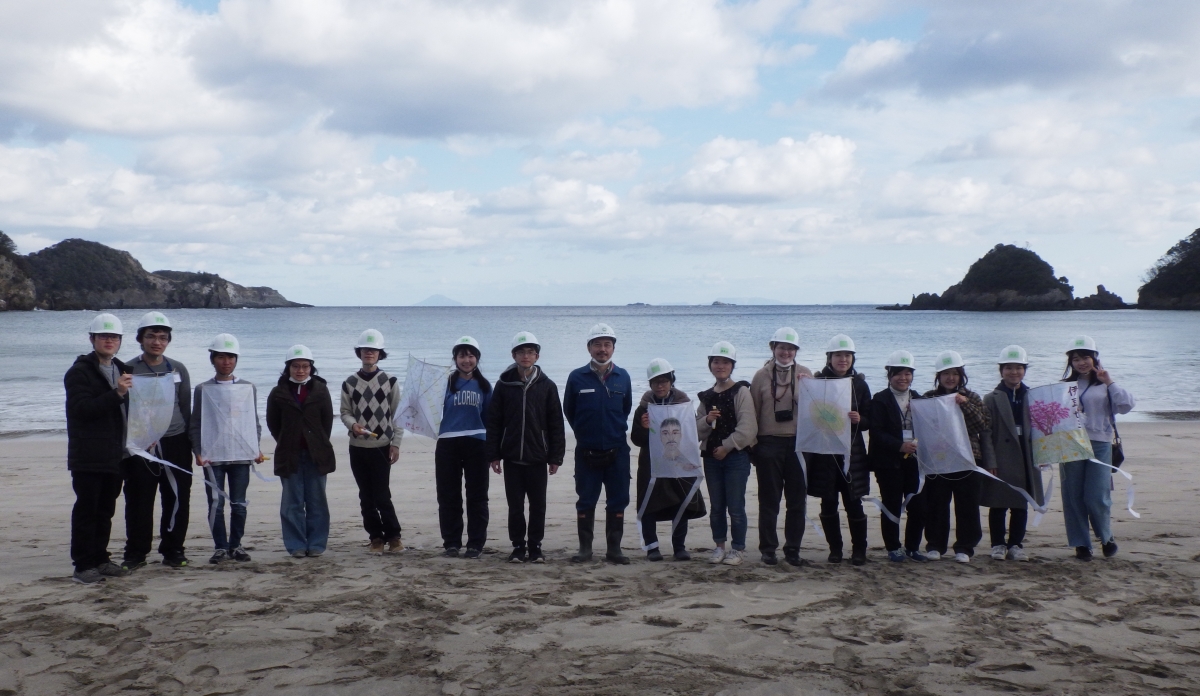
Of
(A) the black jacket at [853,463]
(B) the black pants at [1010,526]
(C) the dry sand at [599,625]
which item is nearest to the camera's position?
(C) the dry sand at [599,625]

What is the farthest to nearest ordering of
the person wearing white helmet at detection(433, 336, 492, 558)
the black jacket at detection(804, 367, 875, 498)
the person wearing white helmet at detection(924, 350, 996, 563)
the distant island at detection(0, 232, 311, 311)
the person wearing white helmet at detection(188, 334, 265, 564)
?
the distant island at detection(0, 232, 311, 311) < the person wearing white helmet at detection(433, 336, 492, 558) < the person wearing white helmet at detection(924, 350, 996, 563) < the black jacket at detection(804, 367, 875, 498) < the person wearing white helmet at detection(188, 334, 265, 564)

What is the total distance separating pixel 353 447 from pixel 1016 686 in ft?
16.6

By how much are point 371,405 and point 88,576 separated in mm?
2286

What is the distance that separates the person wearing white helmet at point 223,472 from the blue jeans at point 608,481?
251 centimetres

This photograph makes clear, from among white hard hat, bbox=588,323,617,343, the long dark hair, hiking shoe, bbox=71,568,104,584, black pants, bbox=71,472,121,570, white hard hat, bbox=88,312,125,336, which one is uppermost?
white hard hat, bbox=88,312,125,336

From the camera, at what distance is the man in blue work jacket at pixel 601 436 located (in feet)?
23.6

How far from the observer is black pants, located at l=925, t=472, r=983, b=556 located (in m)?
7.04

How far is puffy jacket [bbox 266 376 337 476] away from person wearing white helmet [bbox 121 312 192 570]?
63cm

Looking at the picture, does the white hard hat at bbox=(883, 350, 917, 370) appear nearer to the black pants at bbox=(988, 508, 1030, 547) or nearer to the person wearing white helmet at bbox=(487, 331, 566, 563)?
the black pants at bbox=(988, 508, 1030, 547)

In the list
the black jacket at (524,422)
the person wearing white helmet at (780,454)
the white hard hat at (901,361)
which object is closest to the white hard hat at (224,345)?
the black jacket at (524,422)

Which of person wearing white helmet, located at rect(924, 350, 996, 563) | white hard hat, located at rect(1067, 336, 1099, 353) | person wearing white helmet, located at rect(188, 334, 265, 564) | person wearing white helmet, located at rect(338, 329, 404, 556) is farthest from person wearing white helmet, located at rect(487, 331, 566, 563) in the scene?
white hard hat, located at rect(1067, 336, 1099, 353)

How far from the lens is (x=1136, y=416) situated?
19.1 meters

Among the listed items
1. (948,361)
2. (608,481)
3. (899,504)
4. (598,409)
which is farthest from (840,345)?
(608,481)

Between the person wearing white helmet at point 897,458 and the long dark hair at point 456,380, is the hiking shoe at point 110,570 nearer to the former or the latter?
the long dark hair at point 456,380
